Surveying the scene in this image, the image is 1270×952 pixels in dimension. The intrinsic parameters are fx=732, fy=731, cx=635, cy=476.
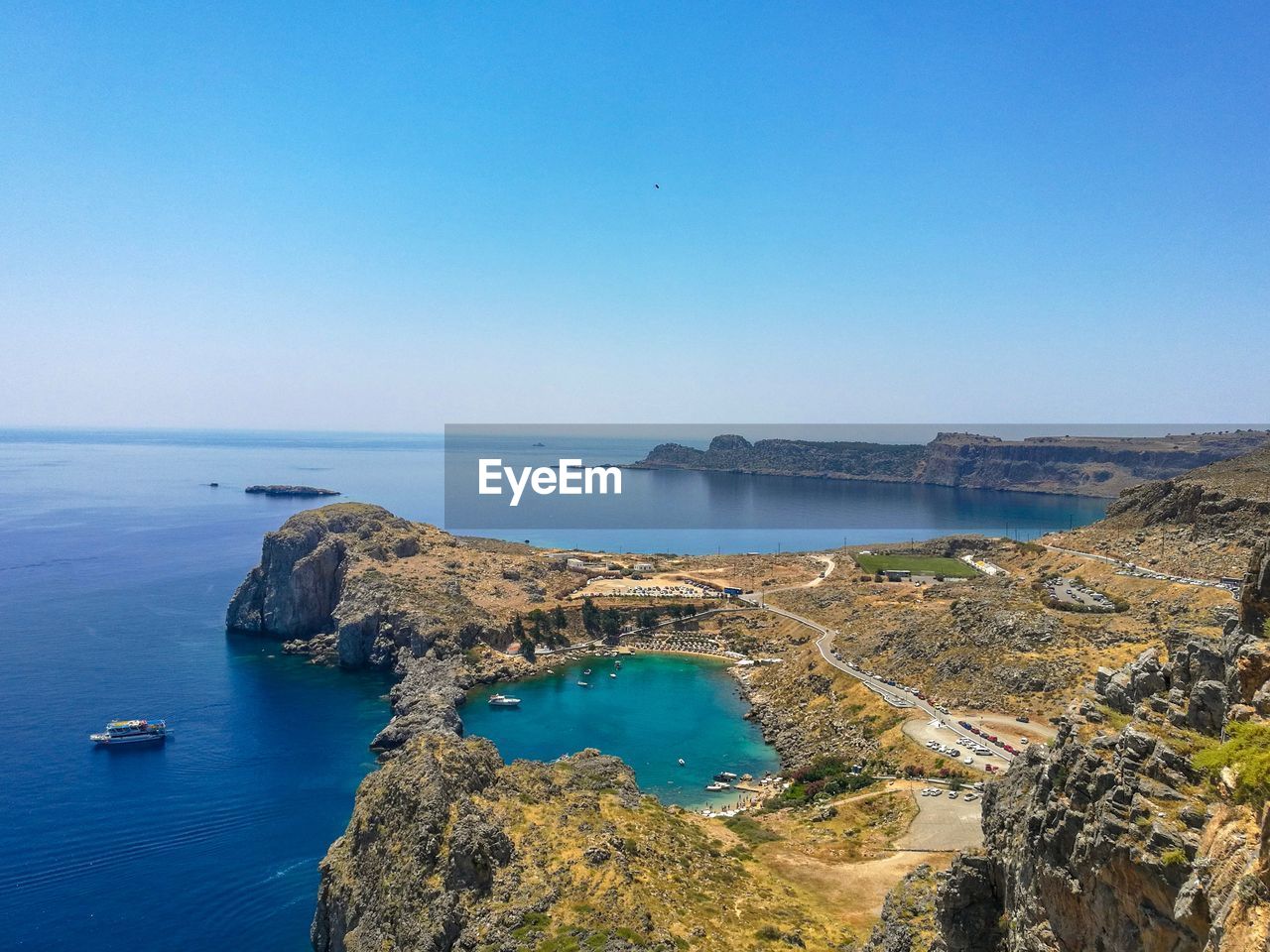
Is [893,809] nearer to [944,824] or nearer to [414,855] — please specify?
[944,824]

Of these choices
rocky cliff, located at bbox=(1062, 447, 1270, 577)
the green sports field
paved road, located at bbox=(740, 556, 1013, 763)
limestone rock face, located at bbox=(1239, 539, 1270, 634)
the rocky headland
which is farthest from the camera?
the green sports field

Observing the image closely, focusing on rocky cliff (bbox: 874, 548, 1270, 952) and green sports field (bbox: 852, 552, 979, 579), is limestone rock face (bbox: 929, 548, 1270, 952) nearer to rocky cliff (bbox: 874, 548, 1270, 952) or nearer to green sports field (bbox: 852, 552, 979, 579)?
rocky cliff (bbox: 874, 548, 1270, 952)

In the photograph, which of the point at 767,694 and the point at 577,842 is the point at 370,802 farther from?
the point at 767,694

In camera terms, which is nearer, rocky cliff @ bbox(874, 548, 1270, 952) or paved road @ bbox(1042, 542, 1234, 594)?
rocky cliff @ bbox(874, 548, 1270, 952)

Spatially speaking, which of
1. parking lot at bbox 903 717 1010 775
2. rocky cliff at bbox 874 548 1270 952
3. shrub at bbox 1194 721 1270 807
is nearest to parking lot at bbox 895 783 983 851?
parking lot at bbox 903 717 1010 775

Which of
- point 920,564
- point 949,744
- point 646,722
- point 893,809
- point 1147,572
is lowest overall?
point 646,722

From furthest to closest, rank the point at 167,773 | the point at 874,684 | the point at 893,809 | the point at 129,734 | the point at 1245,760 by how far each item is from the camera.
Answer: the point at 874,684, the point at 129,734, the point at 167,773, the point at 893,809, the point at 1245,760

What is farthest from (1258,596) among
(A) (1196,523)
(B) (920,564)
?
(B) (920,564)
